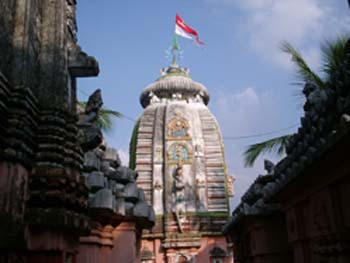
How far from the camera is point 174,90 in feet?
107

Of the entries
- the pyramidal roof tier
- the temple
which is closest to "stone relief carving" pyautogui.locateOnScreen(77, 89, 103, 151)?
the temple

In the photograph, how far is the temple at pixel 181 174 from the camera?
26.5m

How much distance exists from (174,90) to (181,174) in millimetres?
7050

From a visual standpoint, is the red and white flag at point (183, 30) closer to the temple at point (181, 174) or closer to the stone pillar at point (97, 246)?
the temple at point (181, 174)

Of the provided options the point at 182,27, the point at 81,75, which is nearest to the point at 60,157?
the point at 81,75

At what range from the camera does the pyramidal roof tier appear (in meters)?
32.6

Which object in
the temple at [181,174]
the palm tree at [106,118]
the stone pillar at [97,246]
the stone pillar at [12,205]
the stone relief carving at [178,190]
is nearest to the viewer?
the stone pillar at [12,205]

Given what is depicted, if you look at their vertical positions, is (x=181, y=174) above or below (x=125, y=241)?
above

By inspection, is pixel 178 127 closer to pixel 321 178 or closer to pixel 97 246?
pixel 97 246

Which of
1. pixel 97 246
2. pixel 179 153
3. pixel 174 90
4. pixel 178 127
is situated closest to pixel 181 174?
pixel 179 153

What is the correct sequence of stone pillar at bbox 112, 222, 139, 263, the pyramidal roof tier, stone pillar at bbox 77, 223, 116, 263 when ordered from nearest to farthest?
1. stone pillar at bbox 77, 223, 116, 263
2. stone pillar at bbox 112, 222, 139, 263
3. the pyramidal roof tier

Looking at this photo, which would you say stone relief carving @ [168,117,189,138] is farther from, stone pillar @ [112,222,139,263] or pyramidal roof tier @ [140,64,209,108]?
stone pillar @ [112,222,139,263]

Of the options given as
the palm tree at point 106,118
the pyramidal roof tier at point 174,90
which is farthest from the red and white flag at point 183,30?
the palm tree at point 106,118

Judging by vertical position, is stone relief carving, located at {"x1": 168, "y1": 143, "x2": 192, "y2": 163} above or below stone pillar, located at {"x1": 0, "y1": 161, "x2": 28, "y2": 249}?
above
